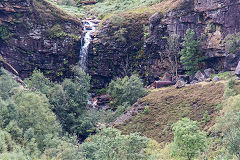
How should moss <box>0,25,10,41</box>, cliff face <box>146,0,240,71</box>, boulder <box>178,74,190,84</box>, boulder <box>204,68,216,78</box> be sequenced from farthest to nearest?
moss <box>0,25,10,41</box> → boulder <box>178,74,190,84</box> → boulder <box>204,68,216,78</box> → cliff face <box>146,0,240,71</box>

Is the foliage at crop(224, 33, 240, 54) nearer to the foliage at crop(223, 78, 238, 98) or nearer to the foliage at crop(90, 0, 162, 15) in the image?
the foliage at crop(223, 78, 238, 98)

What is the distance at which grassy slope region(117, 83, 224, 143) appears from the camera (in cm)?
4559

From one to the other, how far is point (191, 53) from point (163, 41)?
8574mm

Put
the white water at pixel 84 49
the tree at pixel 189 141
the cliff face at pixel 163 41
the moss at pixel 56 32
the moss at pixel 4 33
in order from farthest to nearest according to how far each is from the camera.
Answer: the white water at pixel 84 49 < the moss at pixel 56 32 < the moss at pixel 4 33 < the cliff face at pixel 163 41 < the tree at pixel 189 141

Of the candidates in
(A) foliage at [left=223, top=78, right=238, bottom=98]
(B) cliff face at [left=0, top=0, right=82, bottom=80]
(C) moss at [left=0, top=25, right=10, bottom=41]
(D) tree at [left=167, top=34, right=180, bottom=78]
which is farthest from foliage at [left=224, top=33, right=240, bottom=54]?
(C) moss at [left=0, top=25, right=10, bottom=41]

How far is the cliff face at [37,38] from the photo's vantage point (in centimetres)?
6788

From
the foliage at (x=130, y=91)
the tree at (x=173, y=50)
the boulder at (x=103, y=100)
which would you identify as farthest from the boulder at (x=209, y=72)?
the boulder at (x=103, y=100)

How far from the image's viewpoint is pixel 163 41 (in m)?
67.9

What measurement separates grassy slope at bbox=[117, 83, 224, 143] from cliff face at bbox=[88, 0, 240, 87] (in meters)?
9.81

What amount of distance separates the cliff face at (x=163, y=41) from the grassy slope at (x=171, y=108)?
386 inches

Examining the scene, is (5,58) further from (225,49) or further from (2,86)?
(225,49)

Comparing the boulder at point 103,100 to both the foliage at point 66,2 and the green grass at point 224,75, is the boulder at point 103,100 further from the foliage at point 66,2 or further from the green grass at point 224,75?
the foliage at point 66,2

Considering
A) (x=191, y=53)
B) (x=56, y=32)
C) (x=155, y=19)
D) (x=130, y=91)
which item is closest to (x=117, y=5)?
(x=155, y=19)

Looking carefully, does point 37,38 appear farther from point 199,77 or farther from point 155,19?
point 199,77
